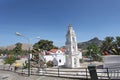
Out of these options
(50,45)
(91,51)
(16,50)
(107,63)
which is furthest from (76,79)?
(16,50)

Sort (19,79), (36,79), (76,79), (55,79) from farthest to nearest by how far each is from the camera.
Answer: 1. (19,79)
2. (36,79)
3. (55,79)
4. (76,79)

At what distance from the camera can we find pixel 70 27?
4791cm

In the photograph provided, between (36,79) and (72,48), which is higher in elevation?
(72,48)

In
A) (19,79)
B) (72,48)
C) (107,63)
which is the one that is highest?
(72,48)

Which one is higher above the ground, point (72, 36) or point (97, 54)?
point (72, 36)

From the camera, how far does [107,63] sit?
1056 inches

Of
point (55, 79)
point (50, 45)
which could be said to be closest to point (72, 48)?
point (55, 79)

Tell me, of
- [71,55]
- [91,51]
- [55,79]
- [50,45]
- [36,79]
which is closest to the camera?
[55,79]

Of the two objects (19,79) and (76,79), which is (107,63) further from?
(19,79)

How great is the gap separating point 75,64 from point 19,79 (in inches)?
901

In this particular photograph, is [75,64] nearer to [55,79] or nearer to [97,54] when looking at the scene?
[97,54]

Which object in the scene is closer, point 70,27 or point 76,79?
point 76,79

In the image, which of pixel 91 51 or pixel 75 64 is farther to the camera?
pixel 91 51

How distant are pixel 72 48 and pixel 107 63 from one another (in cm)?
2056
